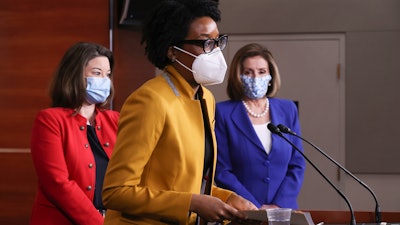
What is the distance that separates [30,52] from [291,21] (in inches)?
117

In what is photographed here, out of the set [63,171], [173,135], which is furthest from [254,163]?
[173,135]

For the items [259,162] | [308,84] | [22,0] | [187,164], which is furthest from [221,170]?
[308,84]

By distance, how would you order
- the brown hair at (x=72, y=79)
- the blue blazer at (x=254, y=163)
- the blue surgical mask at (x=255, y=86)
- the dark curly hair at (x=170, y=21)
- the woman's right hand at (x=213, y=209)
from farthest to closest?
1. the blue surgical mask at (x=255, y=86)
2. the blue blazer at (x=254, y=163)
3. the brown hair at (x=72, y=79)
4. the dark curly hair at (x=170, y=21)
5. the woman's right hand at (x=213, y=209)

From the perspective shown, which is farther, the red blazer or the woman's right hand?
the red blazer

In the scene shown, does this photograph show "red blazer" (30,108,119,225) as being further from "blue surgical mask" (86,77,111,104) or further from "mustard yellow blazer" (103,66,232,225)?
"mustard yellow blazer" (103,66,232,225)

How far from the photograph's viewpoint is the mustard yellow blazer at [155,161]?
2.15 metres

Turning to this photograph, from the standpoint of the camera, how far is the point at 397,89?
674cm

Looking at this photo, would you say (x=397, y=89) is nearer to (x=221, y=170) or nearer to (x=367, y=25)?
(x=367, y=25)

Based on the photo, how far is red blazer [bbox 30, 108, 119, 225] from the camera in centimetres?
318

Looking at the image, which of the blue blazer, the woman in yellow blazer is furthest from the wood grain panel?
the woman in yellow blazer

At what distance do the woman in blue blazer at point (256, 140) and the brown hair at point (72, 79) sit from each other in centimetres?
75

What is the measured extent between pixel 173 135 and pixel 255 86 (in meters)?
1.61

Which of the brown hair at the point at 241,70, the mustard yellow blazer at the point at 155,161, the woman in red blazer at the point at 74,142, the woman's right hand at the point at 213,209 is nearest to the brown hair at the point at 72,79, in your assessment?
the woman in red blazer at the point at 74,142

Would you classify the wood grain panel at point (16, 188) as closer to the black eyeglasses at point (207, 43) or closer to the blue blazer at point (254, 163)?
the blue blazer at point (254, 163)
